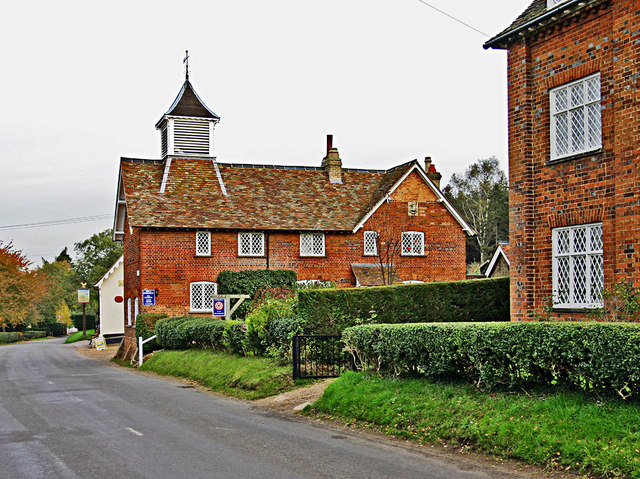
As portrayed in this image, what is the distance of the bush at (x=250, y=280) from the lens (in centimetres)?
3619

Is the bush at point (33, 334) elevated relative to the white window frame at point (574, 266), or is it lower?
lower

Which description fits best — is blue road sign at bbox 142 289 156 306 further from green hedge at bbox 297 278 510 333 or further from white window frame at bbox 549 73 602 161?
white window frame at bbox 549 73 602 161

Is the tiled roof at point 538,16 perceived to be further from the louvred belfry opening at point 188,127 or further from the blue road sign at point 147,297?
the louvred belfry opening at point 188,127

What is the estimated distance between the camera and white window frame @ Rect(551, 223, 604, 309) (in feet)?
52.2

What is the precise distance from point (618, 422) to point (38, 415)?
37.7ft

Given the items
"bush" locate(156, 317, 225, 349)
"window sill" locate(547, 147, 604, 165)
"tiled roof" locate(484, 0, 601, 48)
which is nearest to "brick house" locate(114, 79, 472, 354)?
"bush" locate(156, 317, 225, 349)

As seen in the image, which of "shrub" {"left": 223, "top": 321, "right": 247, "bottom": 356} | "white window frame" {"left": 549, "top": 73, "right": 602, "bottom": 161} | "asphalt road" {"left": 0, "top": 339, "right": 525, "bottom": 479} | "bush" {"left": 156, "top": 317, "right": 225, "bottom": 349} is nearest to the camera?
"asphalt road" {"left": 0, "top": 339, "right": 525, "bottom": 479}

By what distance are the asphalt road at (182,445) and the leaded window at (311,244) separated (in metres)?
19.6

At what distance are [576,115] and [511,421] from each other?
8669 mm

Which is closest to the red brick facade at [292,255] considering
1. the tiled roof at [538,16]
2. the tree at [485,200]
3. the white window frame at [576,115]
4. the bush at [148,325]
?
the bush at [148,325]

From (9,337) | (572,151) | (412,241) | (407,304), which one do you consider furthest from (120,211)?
(9,337)

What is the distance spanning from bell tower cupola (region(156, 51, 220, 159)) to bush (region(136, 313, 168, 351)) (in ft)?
30.5

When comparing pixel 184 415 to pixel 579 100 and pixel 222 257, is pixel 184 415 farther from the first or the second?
pixel 222 257

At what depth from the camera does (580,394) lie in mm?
10391
